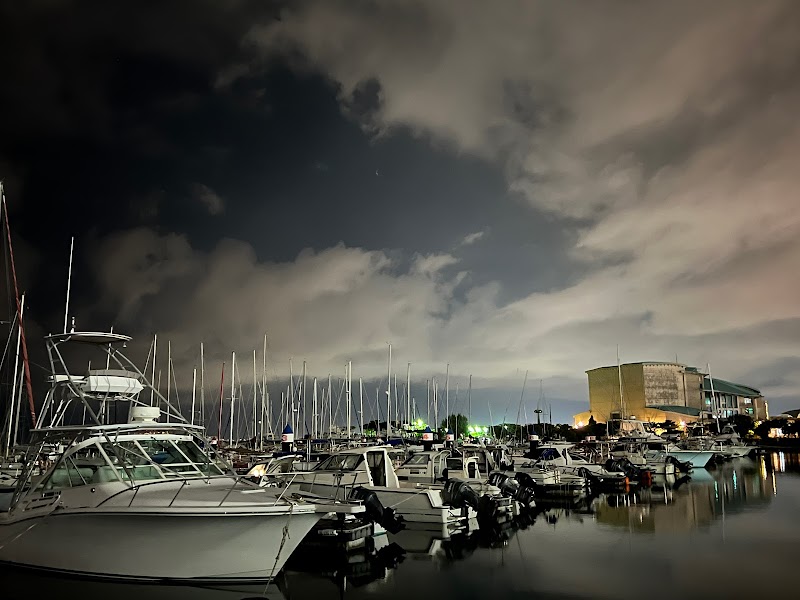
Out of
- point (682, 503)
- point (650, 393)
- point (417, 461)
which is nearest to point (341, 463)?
point (417, 461)

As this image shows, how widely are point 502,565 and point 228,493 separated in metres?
8.32

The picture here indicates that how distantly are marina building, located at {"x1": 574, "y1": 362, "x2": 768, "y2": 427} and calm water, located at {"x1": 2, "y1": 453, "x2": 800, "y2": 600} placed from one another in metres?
128

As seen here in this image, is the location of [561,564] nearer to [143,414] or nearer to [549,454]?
[143,414]

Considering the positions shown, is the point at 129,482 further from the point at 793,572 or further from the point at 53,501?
the point at 793,572

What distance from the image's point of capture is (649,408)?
148 metres

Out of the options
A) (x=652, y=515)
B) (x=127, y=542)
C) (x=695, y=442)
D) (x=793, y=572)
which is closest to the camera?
(x=127, y=542)

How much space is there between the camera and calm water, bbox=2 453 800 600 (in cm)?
1416

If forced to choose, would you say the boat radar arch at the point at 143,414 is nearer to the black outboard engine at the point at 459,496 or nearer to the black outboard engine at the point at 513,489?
the black outboard engine at the point at 459,496

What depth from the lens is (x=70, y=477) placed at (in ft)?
48.9

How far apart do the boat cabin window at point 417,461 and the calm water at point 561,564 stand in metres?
6.15

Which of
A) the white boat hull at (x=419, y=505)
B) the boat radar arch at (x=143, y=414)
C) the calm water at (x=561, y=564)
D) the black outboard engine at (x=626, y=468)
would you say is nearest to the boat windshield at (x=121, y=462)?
the boat radar arch at (x=143, y=414)

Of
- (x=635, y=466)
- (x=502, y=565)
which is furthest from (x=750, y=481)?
(x=502, y=565)

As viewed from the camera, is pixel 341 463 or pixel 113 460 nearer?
pixel 113 460

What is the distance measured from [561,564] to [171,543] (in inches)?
417
